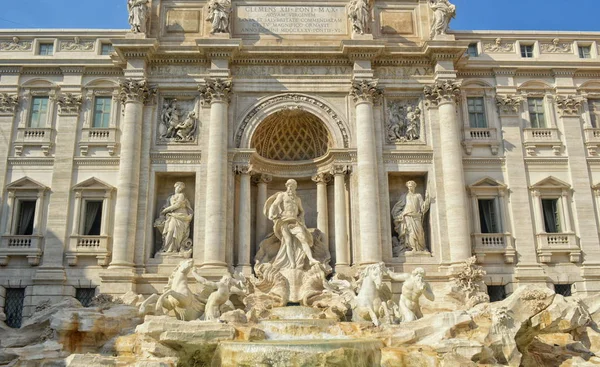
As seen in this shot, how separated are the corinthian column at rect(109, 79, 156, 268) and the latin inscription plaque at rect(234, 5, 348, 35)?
17.6 feet

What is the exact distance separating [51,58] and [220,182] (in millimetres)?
10108

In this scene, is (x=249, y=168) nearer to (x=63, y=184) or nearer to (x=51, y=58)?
(x=63, y=184)

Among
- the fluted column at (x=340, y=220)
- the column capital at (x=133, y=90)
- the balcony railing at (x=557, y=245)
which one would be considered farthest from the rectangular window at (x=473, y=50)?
the column capital at (x=133, y=90)

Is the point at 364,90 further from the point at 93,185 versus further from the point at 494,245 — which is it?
the point at 93,185

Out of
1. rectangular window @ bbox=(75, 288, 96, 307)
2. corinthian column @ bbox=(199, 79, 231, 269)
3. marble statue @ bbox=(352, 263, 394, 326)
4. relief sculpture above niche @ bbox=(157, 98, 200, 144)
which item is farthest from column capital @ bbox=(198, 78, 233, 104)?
marble statue @ bbox=(352, 263, 394, 326)

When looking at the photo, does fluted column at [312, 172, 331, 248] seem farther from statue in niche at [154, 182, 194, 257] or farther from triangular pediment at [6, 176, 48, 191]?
triangular pediment at [6, 176, 48, 191]

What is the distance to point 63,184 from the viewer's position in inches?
902

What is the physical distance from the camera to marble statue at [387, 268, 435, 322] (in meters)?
17.4

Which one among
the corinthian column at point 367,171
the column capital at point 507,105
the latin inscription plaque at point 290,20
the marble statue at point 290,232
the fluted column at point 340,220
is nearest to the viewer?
the marble statue at point 290,232

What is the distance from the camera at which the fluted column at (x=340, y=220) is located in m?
22.2

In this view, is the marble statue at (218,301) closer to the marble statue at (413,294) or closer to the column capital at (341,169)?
the marble statue at (413,294)

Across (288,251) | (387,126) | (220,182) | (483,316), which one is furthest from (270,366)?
(387,126)

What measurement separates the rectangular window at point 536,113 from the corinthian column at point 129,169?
17.3m

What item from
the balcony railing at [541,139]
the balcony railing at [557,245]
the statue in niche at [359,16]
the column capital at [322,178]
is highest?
the statue in niche at [359,16]
